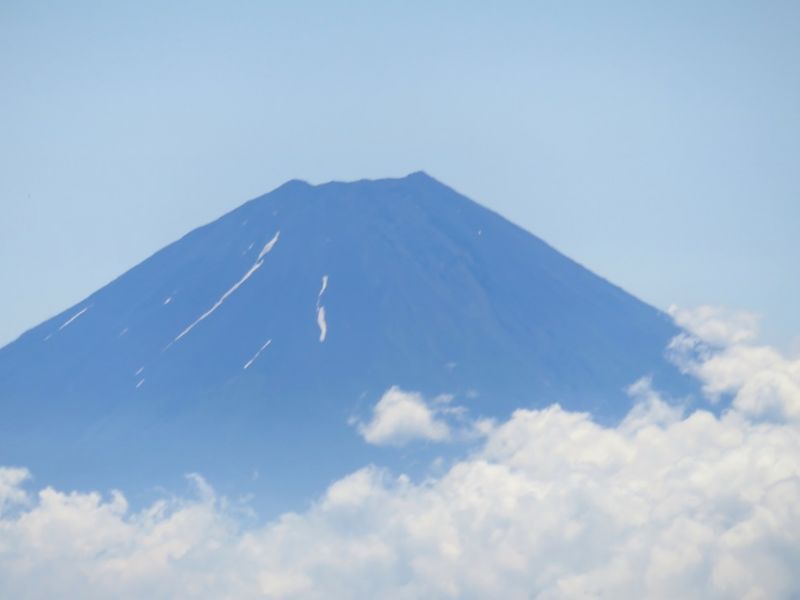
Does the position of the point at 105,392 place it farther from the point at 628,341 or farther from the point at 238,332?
the point at 628,341

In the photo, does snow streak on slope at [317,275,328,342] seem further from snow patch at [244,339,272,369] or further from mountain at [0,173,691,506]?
snow patch at [244,339,272,369]

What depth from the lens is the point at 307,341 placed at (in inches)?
4294

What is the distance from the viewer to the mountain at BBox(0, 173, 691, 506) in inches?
4045

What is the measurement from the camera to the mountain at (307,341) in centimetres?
10275

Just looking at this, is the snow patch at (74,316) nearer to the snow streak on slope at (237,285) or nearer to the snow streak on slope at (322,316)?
the snow streak on slope at (237,285)

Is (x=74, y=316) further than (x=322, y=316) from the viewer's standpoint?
Yes

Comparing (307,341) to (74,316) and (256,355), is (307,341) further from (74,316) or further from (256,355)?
(74,316)

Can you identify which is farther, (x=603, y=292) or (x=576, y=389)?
(x=603, y=292)

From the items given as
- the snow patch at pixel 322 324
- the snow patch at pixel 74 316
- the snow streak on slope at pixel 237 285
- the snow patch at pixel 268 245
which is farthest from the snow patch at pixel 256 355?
the snow patch at pixel 74 316

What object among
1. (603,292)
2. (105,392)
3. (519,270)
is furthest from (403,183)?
(105,392)

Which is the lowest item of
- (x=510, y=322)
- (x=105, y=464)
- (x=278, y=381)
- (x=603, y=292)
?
(x=105, y=464)

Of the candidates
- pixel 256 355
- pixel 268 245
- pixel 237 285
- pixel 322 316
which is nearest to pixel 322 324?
pixel 322 316

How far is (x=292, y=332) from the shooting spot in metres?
111

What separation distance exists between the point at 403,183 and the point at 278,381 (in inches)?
991
